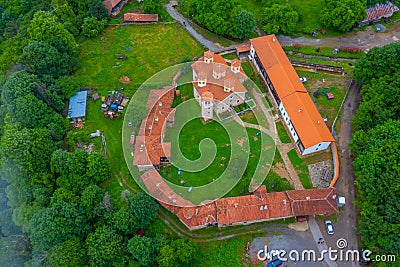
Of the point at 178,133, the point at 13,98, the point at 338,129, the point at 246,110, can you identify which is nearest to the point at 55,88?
the point at 13,98

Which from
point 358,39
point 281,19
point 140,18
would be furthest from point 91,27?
point 358,39

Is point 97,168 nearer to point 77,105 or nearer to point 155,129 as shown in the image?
point 155,129

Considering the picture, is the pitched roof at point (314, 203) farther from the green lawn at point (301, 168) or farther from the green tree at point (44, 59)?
the green tree at point (44, 59)

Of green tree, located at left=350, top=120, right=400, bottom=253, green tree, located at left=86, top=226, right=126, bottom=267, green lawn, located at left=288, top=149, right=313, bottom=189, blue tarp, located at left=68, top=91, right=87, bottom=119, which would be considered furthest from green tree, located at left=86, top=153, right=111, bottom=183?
green tree, located at left=350, top=120, right=400, bottom=253

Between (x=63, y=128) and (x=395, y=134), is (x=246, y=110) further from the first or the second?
(x=63, y=128)

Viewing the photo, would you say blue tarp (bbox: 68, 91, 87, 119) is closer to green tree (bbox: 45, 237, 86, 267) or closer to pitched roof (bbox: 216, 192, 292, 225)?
green tree (bbox: 45, 237, 86, 267)

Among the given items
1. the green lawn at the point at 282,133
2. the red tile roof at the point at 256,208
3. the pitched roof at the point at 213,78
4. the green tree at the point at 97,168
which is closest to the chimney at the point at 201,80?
the pitched roof at the point at 213,78
